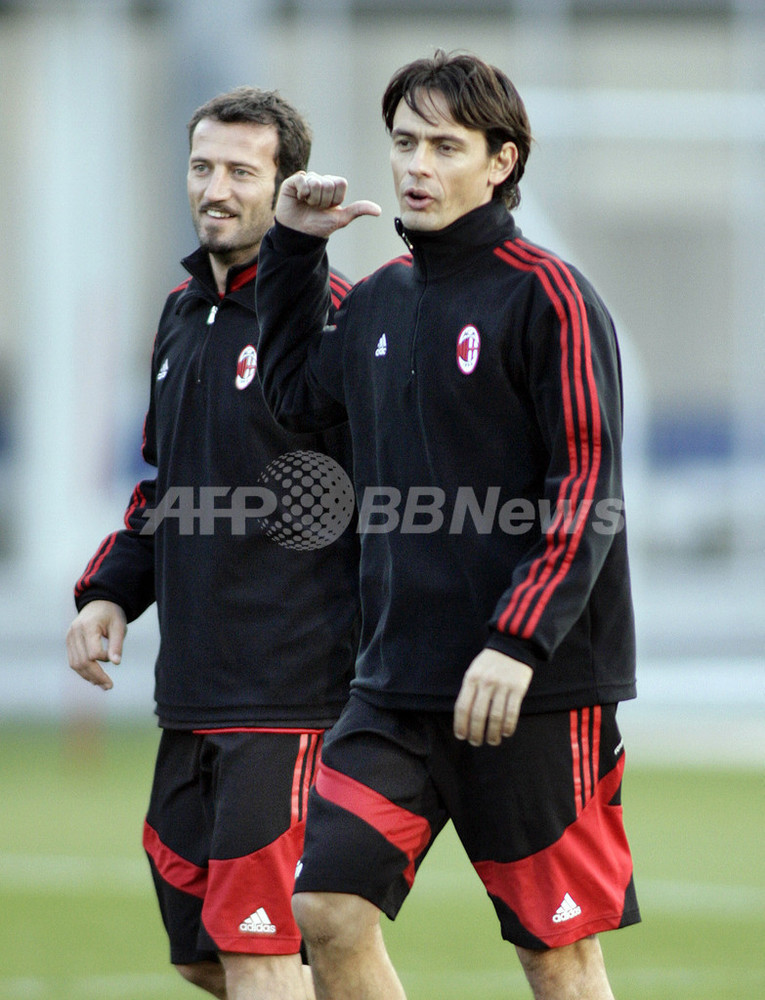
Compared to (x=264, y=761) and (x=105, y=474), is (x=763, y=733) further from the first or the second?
(x=264, y=761)

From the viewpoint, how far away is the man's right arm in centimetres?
438

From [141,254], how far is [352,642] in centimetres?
1319

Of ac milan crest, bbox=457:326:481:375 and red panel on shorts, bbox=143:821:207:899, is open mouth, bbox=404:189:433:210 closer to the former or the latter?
ac milan crest, bbox=457:326:481:375

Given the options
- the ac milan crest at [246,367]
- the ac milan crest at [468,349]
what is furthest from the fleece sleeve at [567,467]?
the ac milan crest at [246,367]

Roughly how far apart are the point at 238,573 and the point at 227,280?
2.41 feet

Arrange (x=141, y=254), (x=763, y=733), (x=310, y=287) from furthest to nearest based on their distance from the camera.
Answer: (x=141, y=254) → (x=763, y=733) → (x=310, y=287)

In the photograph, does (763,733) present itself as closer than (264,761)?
No

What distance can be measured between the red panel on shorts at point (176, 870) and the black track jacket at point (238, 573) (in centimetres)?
32

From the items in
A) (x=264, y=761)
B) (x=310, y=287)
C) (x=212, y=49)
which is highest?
(x=212, y=49)

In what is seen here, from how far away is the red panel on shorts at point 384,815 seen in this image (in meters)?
3.96

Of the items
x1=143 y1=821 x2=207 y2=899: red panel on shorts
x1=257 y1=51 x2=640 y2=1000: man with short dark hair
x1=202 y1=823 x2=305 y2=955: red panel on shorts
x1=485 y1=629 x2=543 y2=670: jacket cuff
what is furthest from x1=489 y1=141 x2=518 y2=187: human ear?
x1=143 y1=821 x2=207 y2=899: red panel on shorts

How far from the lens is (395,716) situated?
4062 millimetres

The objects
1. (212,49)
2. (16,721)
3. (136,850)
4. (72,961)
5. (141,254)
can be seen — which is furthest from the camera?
(141,254)

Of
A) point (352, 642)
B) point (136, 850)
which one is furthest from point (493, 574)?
point (136, 850)
